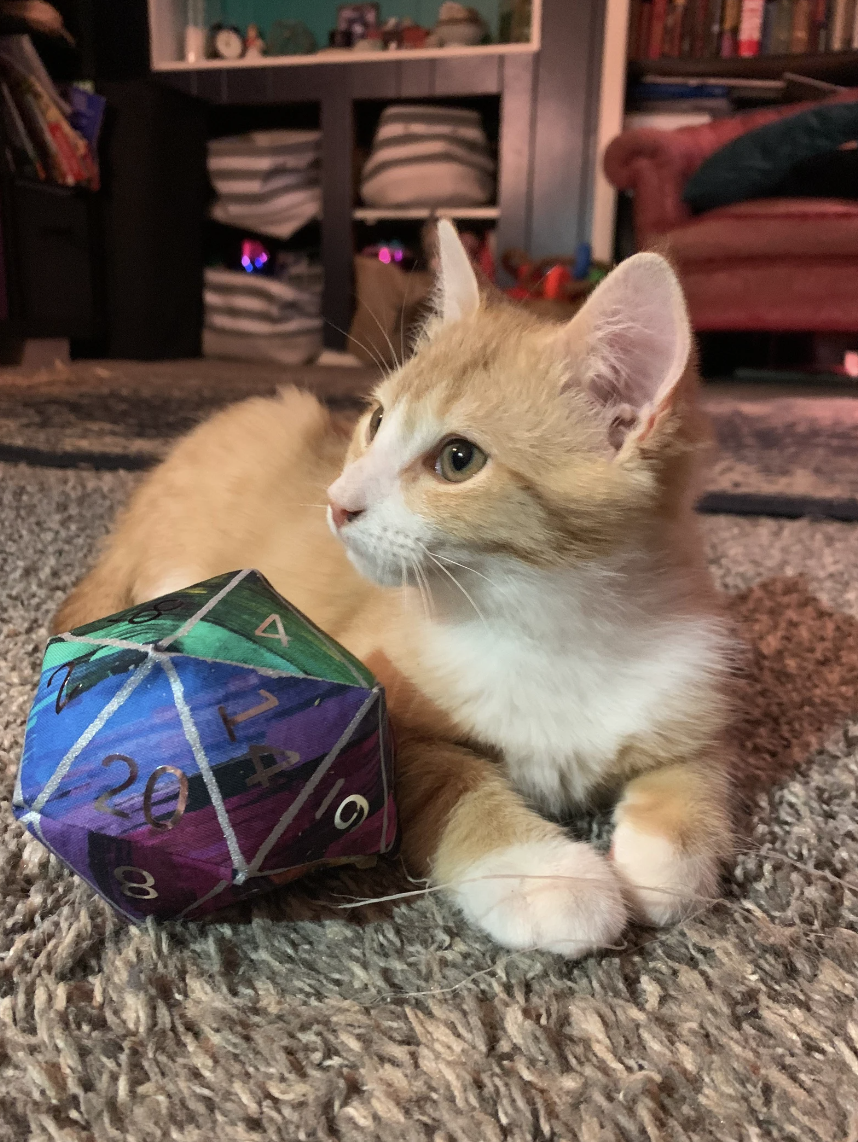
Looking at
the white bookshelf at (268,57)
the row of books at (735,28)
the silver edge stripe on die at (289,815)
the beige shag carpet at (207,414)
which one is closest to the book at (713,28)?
the row of books at (735,28)

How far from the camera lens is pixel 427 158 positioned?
12.5ft

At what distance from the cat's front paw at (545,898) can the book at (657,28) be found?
4.11 metres

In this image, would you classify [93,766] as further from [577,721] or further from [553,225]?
[553,225]

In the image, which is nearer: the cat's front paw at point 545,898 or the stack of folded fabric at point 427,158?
the cat's front paw at point 545,898

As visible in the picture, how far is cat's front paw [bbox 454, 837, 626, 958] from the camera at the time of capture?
583mm

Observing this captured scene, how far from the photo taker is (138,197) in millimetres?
3770

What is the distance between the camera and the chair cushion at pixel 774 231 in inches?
119

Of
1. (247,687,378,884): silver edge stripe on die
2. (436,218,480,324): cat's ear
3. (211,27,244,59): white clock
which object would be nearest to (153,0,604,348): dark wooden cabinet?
(211,27,244,59): white clock

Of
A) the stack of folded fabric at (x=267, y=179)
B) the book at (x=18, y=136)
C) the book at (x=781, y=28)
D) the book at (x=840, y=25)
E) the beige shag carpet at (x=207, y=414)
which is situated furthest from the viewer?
the stack of folded fabric at (x=267, y=179)

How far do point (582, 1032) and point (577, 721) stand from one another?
0.26 meters

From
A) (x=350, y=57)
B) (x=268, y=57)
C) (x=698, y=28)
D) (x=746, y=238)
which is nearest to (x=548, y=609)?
(x=746, y=238)

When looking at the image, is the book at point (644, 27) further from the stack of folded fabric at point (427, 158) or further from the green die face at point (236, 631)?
the green die face at point (236, 631)

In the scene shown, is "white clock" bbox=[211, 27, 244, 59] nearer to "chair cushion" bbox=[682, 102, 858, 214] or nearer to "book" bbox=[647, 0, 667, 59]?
"book" bbox=[647, 0, 667, 59]

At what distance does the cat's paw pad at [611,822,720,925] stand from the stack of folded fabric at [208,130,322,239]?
3967 mm
